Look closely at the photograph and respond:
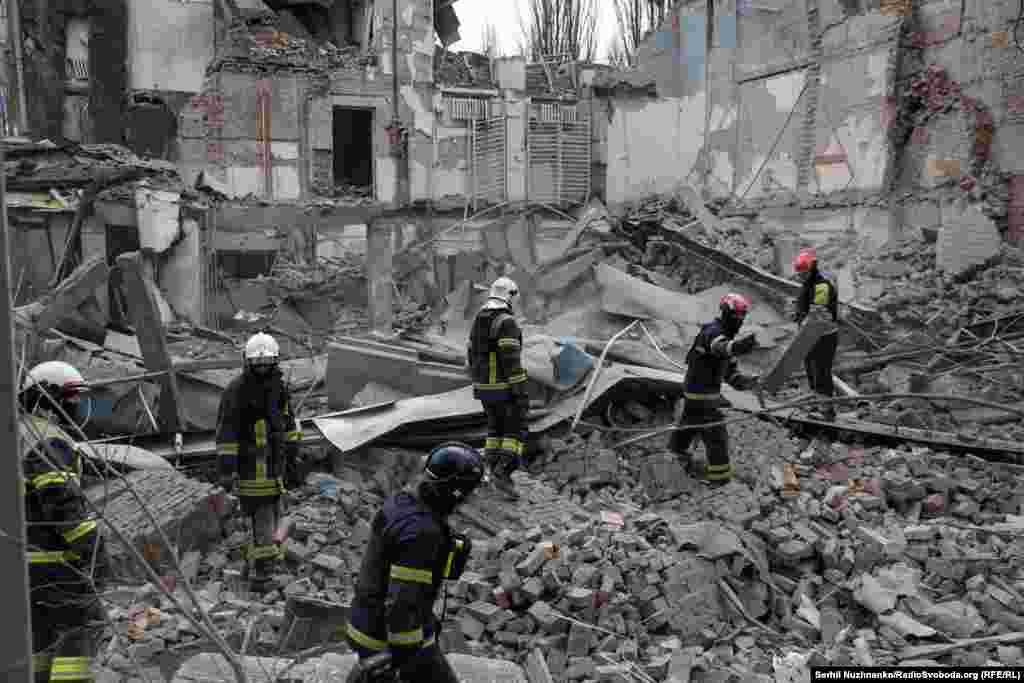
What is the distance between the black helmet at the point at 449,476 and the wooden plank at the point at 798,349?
220 inches

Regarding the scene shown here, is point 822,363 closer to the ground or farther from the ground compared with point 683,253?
closer to the ground

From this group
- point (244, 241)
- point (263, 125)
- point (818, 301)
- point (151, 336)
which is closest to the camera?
point (151, 336)

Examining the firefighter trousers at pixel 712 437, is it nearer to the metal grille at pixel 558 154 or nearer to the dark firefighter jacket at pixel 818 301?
the dark firefighter jacket at pixel 818 301

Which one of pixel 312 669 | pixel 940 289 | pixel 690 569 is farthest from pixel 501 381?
pixel 940 289

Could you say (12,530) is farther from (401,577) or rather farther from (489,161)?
(489,161)

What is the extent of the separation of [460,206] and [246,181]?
5171 mm

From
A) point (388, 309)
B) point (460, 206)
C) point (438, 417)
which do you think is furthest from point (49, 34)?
point (438, 417)

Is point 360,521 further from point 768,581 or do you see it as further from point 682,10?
point 682,10

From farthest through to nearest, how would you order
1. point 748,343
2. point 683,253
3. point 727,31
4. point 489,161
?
point 489,161 → point 727,31 → point 683,253 → point 748,343

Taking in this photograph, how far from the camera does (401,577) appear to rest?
3.09m

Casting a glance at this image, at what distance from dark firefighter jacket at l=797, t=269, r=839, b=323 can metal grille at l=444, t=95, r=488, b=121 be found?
43.6 ft

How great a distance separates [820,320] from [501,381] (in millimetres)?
3497

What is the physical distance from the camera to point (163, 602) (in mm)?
5188

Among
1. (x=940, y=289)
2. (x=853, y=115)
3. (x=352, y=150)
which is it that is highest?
(x=352, y=150)
